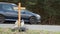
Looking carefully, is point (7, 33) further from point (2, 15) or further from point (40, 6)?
point (40, 6)

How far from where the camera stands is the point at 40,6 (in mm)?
25891

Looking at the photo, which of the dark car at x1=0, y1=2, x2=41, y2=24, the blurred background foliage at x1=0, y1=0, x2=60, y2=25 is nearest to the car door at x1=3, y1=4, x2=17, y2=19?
the dark car at x1=0, y1=2, x2=41, y2=24

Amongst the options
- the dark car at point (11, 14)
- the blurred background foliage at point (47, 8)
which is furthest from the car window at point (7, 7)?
the blurred background foliage at point (47, 8)

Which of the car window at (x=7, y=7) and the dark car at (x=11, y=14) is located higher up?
the car window at (x=7, y=7)

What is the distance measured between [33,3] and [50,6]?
78.7 inches

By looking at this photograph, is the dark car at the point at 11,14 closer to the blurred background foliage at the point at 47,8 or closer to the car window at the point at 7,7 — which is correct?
the car window at the point at 7,7

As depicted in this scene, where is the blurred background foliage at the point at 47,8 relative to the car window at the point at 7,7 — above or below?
below

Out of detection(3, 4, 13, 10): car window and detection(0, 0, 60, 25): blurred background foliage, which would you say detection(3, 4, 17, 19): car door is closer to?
detection(3, 4, 13, 10): car window

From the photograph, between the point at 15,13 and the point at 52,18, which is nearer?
the point at 15,13

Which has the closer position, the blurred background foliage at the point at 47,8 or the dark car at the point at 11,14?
the dark car at the point at 11,14

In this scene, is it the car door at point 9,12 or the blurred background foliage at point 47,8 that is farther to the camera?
the blurred background foliage at point 47,8

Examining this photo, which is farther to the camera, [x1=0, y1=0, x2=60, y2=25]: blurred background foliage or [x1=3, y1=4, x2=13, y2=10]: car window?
[x1=0, y1=0, x2=60, y2=25]: blurred background foliage

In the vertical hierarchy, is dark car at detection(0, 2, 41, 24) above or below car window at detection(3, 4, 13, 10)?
below

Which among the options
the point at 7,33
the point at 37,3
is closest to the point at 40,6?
the point at 37,3
